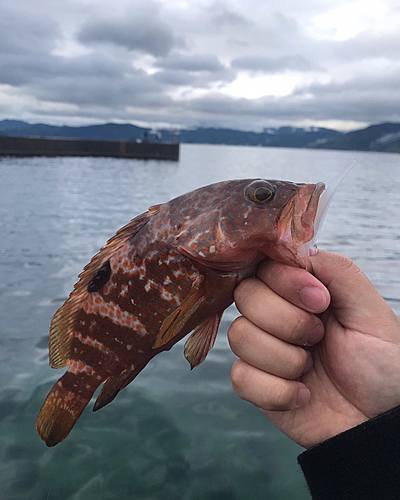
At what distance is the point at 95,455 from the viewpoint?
4738 mm

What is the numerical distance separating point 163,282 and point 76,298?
2.03 feet

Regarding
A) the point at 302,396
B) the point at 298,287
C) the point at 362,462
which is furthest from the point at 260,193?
the point at 362,462

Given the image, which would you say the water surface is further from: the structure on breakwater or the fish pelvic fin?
the structure on breakwater

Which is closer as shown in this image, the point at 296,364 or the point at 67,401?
the point at 296,364

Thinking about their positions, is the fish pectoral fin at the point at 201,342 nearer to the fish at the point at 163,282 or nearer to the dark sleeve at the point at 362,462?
the fish at the point at 163,282

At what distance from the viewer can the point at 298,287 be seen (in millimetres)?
2451

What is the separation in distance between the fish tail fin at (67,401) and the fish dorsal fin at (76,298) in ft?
0.47

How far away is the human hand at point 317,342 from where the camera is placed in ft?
8.21

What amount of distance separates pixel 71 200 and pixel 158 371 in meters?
23.3

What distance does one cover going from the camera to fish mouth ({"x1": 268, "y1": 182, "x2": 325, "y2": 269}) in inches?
90.4

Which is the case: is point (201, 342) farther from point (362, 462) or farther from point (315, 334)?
point (362, 462)

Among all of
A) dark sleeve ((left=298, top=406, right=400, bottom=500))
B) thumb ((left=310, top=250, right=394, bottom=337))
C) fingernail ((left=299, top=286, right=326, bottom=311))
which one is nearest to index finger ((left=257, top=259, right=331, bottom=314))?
fingernail ((left=299, top=286, right=326, bottom=311))

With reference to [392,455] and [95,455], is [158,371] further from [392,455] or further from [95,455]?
[392,455]

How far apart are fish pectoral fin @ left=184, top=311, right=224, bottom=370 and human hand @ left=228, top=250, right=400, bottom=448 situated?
0.14 metres
